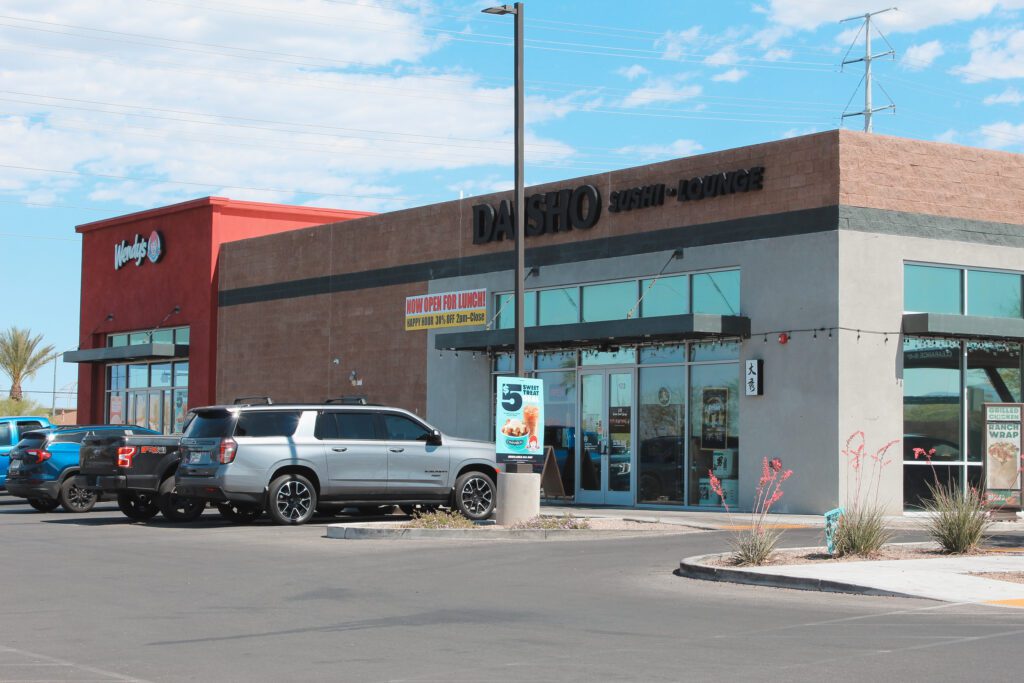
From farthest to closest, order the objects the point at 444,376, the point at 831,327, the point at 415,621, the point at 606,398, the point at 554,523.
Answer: the point at 444,376
the point at 606,398
the point at 831,327
the point at 554,523
the point at 415,621

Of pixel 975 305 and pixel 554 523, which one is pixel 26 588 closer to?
pixel 554 523

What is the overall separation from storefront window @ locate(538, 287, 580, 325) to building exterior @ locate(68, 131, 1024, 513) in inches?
1.4

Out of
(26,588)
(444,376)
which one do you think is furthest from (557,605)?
(444,376)

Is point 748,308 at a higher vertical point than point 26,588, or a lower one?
higher

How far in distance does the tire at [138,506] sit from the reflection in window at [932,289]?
13555mm

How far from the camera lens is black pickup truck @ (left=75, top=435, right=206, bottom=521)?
21672 mm

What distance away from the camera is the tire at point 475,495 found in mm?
21734

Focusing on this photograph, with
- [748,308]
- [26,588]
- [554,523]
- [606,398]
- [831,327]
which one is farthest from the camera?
[606,398]

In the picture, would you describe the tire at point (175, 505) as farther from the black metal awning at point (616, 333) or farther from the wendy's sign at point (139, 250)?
the wendy's sign at point (139, 250)

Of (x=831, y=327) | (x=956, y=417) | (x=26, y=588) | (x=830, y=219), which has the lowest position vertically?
(x=26, y=588)

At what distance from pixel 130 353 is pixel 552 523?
927 inches

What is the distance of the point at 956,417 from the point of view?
934 inches

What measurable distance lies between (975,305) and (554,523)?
963cm

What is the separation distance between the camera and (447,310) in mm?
30453
